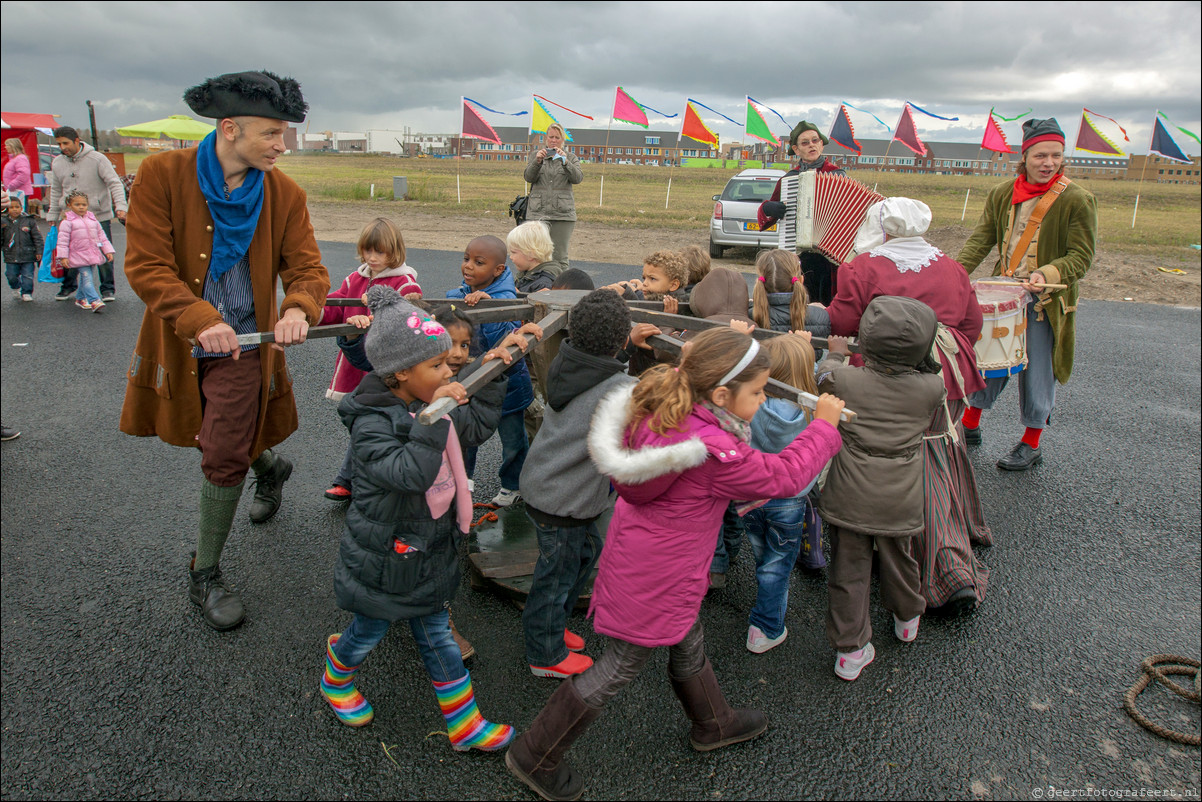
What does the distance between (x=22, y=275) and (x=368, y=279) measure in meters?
8.59

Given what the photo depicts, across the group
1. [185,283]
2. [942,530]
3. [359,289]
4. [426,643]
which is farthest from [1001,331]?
[185,283]

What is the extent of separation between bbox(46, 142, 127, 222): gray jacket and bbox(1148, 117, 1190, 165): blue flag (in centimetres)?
1887

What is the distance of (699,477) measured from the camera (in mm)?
2143

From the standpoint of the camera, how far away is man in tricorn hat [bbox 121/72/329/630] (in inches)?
108

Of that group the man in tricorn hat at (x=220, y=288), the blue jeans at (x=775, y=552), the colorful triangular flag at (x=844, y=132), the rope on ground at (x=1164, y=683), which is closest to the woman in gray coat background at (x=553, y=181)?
the colorful triangular flag at (x=844, y=132)

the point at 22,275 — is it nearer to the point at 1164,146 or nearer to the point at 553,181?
the point at 553,181

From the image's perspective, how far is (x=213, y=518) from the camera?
3.06 m

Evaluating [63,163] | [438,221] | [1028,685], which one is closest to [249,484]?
[1028,685]

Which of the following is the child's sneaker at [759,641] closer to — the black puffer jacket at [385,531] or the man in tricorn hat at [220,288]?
the black puffer jacket at [385,531]

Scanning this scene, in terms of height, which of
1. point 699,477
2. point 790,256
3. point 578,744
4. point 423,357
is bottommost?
point 578,744

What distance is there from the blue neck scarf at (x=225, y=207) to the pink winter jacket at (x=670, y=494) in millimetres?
1763

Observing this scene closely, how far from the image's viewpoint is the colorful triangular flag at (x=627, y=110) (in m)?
17.1

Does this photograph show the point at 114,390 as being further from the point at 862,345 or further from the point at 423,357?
the point at 862,345

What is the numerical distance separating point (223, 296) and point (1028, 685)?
3604 mm
